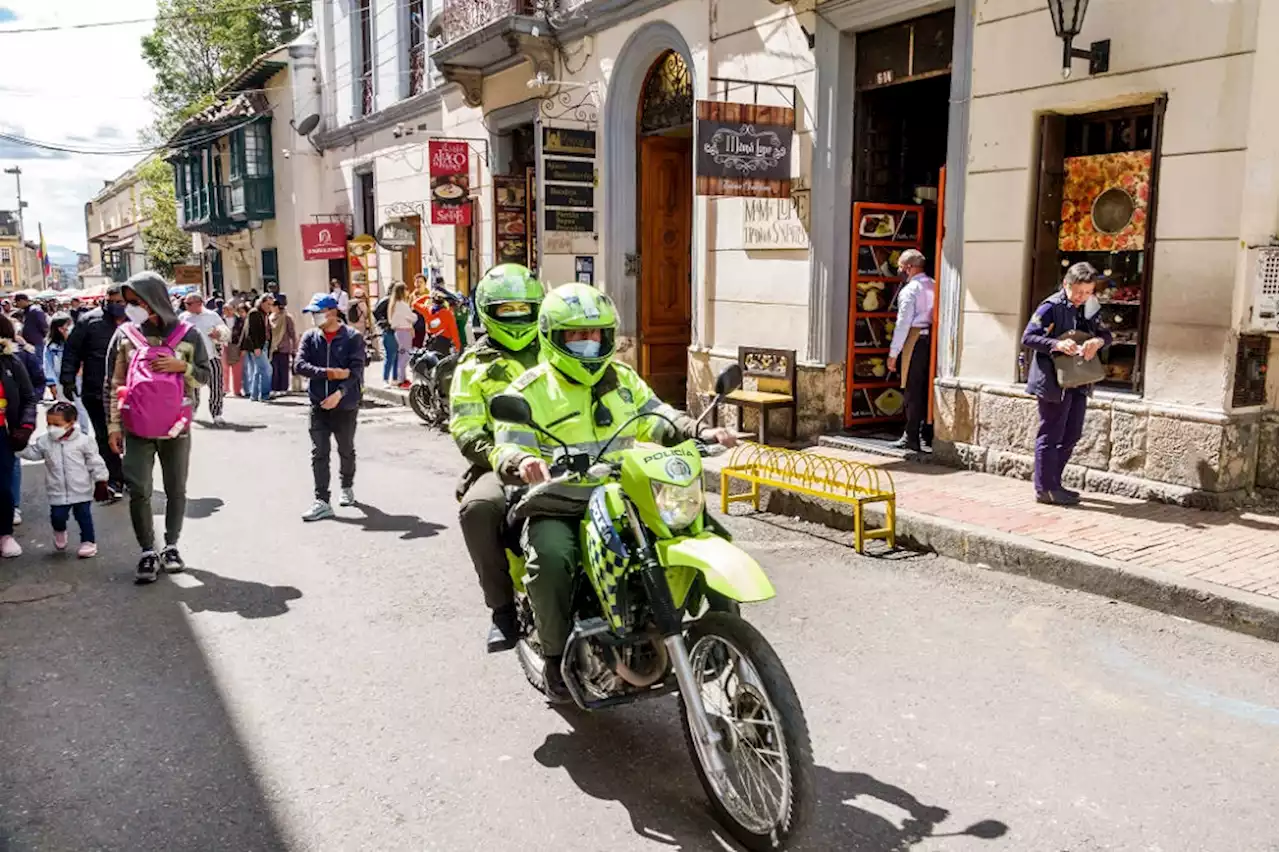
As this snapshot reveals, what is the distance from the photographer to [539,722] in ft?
13.8

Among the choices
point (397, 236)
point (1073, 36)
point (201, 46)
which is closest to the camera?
point (1073, 36)

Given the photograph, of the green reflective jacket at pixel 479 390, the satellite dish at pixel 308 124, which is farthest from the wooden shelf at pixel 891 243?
the satellite dish at pixel 308 124

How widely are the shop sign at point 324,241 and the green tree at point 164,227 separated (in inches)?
939

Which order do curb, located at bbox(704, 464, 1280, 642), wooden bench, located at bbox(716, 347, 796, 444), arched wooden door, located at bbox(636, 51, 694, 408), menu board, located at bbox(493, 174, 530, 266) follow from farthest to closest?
menu board, located at bbox(493, 174, 530, 266), arched wooden door, located at bbox(636, 51, 694, 408), wooden bench, located at bbox(716, 347, 796, 444), curb, located at bbox(704, 464, 1280, 642)

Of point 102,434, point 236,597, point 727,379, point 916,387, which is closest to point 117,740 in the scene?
point 236,597

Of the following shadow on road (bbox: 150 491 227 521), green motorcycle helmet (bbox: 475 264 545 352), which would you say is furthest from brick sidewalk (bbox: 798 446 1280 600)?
shadow on road (bbox: 150 491 227 521)

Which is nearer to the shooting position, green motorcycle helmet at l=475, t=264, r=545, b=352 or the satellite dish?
green motorcycle helmet at l=475, t=264, r=545, b=352

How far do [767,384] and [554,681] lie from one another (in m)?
7.10

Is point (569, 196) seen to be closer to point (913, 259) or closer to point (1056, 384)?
point (913, 259)

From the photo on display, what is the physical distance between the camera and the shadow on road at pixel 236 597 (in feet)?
18.7

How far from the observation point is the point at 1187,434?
715cm

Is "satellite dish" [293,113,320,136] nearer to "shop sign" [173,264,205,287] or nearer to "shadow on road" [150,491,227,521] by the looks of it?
"shop sign" [173,264,205,287]

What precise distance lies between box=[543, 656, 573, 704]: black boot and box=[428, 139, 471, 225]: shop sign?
46.1 ft

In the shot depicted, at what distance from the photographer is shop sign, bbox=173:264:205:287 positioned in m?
40.6
